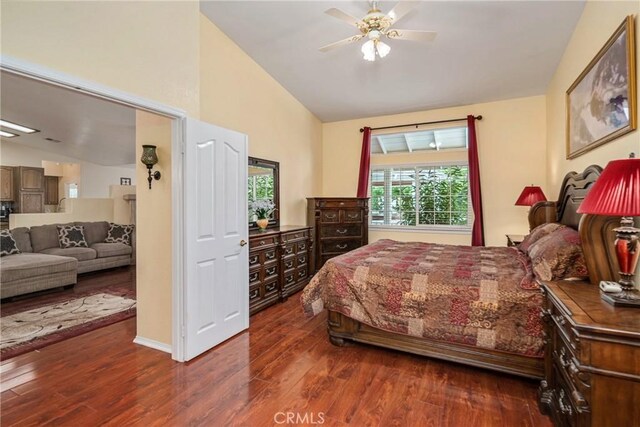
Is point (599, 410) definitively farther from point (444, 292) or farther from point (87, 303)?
point (87, 303)

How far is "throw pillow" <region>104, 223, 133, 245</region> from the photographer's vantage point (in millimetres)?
6180

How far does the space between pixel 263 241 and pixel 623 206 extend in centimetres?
308

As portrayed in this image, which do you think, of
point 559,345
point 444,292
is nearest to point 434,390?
point 444,292

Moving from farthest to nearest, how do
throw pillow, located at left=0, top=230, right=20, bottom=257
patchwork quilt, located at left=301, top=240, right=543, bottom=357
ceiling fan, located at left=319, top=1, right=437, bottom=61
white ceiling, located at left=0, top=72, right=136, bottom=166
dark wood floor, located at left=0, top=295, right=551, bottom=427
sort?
throw pillow, located at left=0, top=230, right=20, bottom=257
white ceiling, located at left=0, top=72, right=136, bottom=166
ceiling fan, located at left=319, top=1, right=437, bottom=61
patchwork quilt, located at left=301, top=240, right=543, bottom=357
dark wood floor, located at left=0, top=295, right=551, bottom=427

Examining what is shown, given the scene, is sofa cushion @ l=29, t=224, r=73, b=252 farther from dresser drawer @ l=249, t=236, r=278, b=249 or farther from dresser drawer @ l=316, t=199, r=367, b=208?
dresser drawer @ l=316, t=199, r=367, b=208

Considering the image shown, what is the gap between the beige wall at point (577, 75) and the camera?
6.93 feet

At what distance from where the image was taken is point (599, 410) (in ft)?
3.94

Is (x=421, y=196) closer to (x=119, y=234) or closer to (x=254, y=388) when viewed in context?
(x=254, y=388)

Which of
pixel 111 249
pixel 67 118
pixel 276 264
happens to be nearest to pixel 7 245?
pixel 111 249

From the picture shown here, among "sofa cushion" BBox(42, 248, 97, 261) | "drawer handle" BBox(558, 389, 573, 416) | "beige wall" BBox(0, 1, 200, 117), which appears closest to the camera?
"drawer handle" BBox(558, 389, 573, 416)

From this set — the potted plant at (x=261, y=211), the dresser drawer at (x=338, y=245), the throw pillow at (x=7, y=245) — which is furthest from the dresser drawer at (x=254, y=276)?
the throw pillow at (x=7, y=245)

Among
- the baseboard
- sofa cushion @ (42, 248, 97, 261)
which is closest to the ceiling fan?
the baseboard

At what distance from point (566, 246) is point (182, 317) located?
2936 millimetres

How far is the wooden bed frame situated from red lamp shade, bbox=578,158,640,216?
433mm
